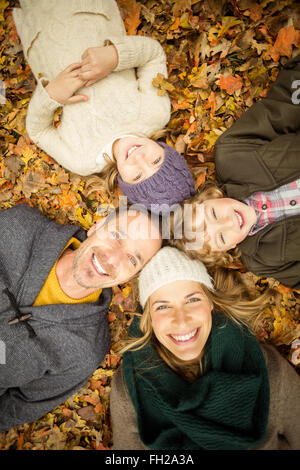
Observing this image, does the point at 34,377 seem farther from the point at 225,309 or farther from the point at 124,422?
the point at 225,309

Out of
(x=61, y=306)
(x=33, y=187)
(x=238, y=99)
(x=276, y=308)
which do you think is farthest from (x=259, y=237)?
(x=33, y=187)

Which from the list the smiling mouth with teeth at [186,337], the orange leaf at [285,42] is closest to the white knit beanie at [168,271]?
the smiling mouth with teeth at [186,337]

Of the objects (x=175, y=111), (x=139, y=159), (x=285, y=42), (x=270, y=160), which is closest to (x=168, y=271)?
(x=139, y=159)

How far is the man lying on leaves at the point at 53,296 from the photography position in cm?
274

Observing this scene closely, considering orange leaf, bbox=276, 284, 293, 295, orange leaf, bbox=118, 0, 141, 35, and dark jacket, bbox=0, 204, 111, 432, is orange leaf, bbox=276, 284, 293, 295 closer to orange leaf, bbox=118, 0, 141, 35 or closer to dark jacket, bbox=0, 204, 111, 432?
dark jacket, bbox=0, 204, 111, 432

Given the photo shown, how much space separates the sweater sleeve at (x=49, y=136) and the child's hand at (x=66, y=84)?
70mm

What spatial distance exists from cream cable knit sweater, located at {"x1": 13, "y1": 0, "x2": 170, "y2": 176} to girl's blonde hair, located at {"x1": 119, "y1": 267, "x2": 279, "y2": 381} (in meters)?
1.73

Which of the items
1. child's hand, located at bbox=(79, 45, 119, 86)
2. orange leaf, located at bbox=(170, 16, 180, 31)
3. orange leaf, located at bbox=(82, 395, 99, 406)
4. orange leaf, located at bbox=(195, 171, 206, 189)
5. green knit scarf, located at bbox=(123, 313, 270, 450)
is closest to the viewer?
green knit scarf, located at bbox=(123, 313, 270, 450)

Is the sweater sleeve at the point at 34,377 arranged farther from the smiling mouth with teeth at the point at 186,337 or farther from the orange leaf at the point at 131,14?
the orange leaf at the point at 131,14

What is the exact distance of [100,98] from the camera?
10.2ft

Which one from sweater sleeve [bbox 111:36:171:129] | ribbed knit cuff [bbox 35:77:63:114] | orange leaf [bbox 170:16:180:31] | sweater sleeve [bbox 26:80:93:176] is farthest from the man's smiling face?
orange leaf [bbox 170:16:180:31]

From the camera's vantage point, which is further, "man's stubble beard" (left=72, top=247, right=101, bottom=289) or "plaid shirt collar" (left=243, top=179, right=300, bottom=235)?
"plaid shirt collar" (left=243, top=179, right=300, bottom=235)

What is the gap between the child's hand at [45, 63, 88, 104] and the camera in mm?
2953

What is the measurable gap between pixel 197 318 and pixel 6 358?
1794mm
